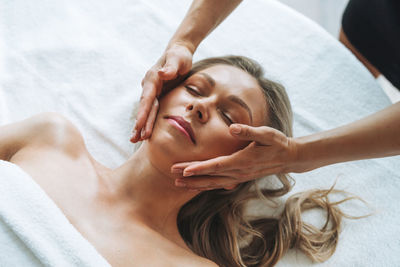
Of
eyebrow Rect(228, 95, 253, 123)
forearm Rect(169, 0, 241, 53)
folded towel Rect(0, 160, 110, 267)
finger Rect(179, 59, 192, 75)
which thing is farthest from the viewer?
forearm Rect(169, 0, 241, 53)

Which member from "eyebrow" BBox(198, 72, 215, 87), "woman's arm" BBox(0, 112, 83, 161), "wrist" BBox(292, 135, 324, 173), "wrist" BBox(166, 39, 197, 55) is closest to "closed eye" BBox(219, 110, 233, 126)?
"eyebrow" BBox(198, 72, 215, 87)

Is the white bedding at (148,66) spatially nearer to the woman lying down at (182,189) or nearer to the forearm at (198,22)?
the woman lying down at (182,189)

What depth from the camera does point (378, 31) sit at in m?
1.70

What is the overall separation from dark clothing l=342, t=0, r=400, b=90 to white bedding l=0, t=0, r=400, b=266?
18cm

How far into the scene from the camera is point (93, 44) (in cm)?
193

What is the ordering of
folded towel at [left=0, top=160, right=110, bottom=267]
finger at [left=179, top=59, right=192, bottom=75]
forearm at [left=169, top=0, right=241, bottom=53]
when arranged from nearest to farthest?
folded towel at [left=0, top=160, right=110, bottom=267] < finger at [left=179, top=59, right=192, bottom=75] < forearm at [left=169, top=0, right=241, bottom=53]

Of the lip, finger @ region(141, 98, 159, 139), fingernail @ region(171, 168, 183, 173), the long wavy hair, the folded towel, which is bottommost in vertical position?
the long wavy hair

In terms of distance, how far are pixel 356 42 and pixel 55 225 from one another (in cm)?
148

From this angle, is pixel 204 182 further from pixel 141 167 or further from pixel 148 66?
pixel 148 66

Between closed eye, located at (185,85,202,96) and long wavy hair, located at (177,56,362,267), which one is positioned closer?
closed eye, located at (185,85,202,96)

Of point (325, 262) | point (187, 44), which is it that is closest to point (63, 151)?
point (187, 44)

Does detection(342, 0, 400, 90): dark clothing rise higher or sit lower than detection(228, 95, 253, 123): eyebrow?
higher

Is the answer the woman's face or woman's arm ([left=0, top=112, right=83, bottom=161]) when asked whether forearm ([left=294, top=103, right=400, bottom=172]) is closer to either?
the woman's face

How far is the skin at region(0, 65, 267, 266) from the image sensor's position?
1.30 meters
